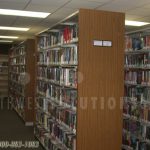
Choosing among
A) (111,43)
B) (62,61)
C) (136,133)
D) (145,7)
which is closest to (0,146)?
(62,61)

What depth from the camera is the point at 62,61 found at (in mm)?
4754

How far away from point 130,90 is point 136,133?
0.88 metres

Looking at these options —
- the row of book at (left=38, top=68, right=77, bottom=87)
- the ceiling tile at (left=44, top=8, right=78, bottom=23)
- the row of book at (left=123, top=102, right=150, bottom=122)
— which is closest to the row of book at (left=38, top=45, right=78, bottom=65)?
the row of book at (left=38, top=68, right=77, bottom=87)

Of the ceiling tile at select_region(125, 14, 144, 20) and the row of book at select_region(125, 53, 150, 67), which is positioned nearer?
the row of book at select_region(125, 53, 150, 67)

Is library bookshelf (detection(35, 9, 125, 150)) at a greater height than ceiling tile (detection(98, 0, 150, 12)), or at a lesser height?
lesser

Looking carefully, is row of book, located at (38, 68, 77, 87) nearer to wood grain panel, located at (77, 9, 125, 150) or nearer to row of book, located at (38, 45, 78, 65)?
row of book, located at (38, 45, 78, 65)

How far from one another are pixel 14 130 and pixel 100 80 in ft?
13.7

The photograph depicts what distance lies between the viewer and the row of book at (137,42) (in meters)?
5.14

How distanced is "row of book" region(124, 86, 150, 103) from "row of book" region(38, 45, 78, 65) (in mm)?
1665

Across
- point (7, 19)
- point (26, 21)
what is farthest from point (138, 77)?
point (7, 19)

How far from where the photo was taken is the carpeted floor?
632 centimetres

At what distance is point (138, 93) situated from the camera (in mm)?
5328

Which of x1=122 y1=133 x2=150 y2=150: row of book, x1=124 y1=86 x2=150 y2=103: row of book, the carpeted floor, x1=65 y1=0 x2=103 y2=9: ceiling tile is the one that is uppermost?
x1=65 y1=0 x2=103 y2=9: ceiling tile

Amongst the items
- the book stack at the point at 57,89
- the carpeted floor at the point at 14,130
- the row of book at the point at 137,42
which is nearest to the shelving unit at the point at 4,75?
the carpeted floor at the point at 14,130
